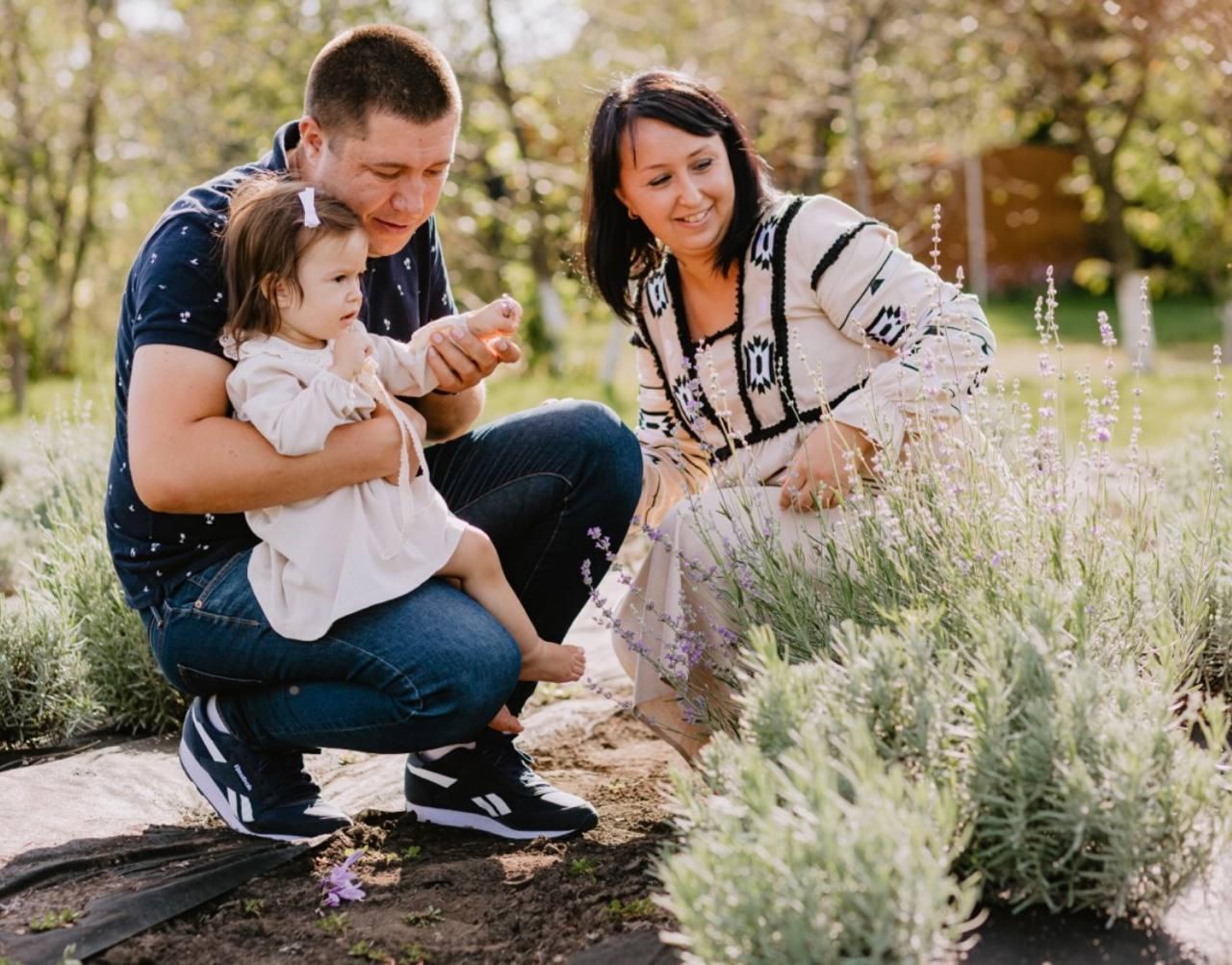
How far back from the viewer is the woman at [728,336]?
286cm

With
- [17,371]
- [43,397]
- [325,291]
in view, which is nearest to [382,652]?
[325,291]

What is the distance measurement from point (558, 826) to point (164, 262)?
1.30 m

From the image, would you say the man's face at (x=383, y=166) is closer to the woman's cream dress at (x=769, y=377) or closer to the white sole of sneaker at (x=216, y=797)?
the woman's cream dress at (x=769, y=377)

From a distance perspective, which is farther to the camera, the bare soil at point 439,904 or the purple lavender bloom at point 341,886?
the purple lavender bloom at point 341,886

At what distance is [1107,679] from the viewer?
2.10 m

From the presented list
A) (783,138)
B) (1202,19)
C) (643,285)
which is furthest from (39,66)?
(643,285)

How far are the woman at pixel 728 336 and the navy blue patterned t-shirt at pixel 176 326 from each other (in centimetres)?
66

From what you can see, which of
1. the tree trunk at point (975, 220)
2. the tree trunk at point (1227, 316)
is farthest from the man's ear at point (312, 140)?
the tree trunk at point (975, 220)

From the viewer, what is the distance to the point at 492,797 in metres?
2.78

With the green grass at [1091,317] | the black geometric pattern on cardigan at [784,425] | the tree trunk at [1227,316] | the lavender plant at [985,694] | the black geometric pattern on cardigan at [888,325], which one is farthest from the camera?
the green grass at [1091,317]

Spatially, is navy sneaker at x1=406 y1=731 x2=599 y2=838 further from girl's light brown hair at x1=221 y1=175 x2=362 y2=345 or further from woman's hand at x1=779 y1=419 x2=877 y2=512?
girl's light brown hair at x1=221 y1=175 x2=362 y2=345

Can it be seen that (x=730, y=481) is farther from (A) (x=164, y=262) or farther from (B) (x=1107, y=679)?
(A) (x=164, y=262)

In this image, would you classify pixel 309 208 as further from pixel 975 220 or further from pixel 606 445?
pixel 975 220

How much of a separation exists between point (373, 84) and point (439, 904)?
1546 millimetres
